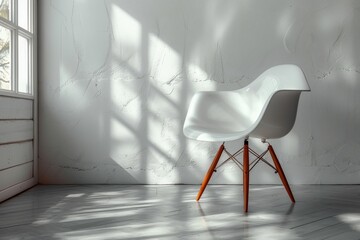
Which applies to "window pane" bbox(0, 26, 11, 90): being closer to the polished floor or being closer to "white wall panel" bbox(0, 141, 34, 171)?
"white wall panel" bbox(0, 141, 34, 171)

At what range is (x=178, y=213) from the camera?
2.19m

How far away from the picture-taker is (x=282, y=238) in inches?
67.3

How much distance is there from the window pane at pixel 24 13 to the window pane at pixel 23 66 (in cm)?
10

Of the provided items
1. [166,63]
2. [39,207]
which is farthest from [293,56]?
[39,207]

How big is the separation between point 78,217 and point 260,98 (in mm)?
1218

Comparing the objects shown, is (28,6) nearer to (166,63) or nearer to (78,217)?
(166,63)

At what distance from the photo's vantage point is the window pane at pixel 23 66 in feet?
9.41

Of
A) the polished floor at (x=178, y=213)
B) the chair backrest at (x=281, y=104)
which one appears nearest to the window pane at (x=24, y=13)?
the polished floor at (x=178, y=213)

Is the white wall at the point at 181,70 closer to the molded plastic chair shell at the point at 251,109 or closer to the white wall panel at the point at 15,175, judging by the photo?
the white wall panel at the point at 15,175

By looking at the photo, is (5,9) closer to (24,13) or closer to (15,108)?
(24,13)

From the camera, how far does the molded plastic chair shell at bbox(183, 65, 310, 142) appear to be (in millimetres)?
2254

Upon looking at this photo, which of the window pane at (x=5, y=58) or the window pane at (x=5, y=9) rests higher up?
the window pane at (x=5, y=9)

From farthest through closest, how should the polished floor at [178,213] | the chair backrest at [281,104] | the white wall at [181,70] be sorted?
the white wall at [181,70]
the chair backrest at [281,104]
the polished floor at [178,213]

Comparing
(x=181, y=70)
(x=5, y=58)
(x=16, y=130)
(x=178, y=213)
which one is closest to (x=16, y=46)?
(x=5, y=58)
